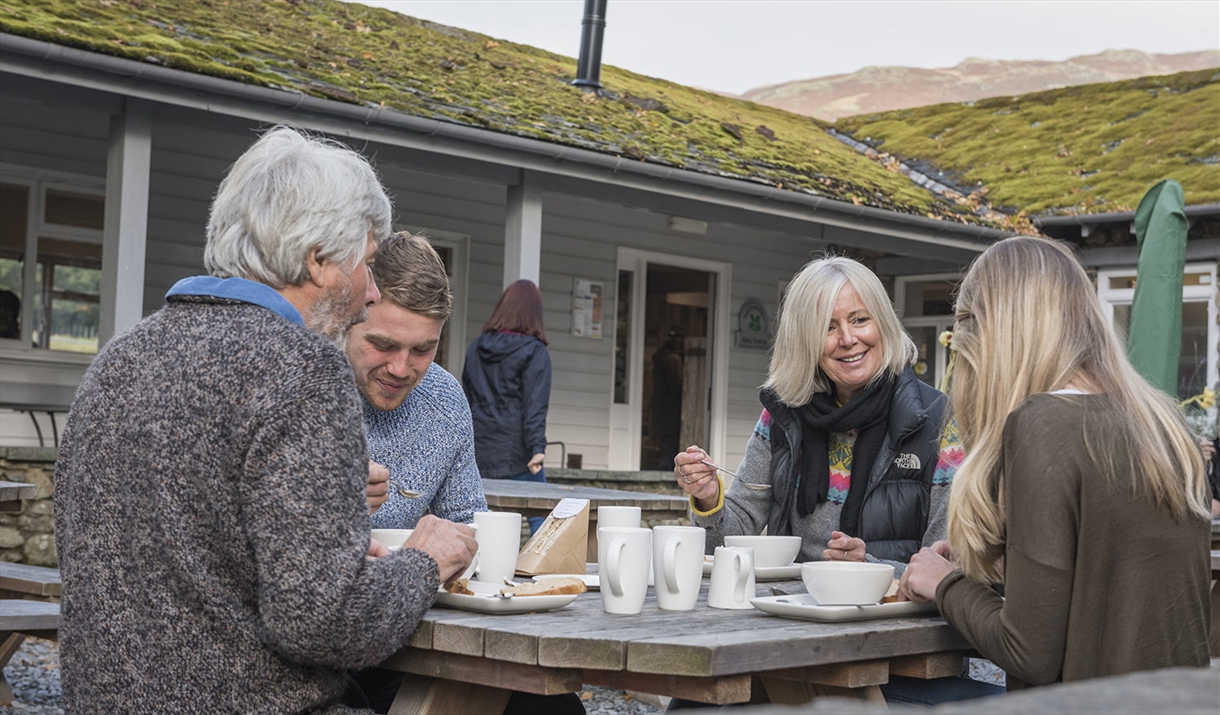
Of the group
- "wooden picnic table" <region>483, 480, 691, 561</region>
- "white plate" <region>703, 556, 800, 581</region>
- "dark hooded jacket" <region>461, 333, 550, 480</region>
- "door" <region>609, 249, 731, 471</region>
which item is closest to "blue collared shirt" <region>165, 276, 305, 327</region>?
"white plate" <region>703, 556, 800, 581</region>

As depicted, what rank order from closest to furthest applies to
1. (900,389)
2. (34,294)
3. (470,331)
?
1. (900,389)
2. (34,294)
3. (470,331)

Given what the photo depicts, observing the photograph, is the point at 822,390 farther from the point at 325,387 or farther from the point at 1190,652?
the point at 325,387

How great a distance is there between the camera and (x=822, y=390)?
3352mm

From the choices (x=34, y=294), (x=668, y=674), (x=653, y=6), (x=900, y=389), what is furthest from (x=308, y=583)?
(x=653, y=6)

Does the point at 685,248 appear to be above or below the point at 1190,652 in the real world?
above

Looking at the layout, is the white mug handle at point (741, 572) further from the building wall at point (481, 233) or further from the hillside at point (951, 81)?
the hillside at point (951, 81)

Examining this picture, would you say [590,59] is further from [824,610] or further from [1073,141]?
[824,610]

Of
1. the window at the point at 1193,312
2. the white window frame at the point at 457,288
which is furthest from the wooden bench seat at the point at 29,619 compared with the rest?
the window at the point at 1193,312

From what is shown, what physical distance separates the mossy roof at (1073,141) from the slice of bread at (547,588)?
9501mm

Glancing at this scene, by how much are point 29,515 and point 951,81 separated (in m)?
117

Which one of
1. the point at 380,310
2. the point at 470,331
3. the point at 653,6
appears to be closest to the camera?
the point at 380,310

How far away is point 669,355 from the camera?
1247 cm

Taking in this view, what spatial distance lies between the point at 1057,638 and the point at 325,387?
4.11ft

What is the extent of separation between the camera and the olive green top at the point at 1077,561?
82.2 inches
